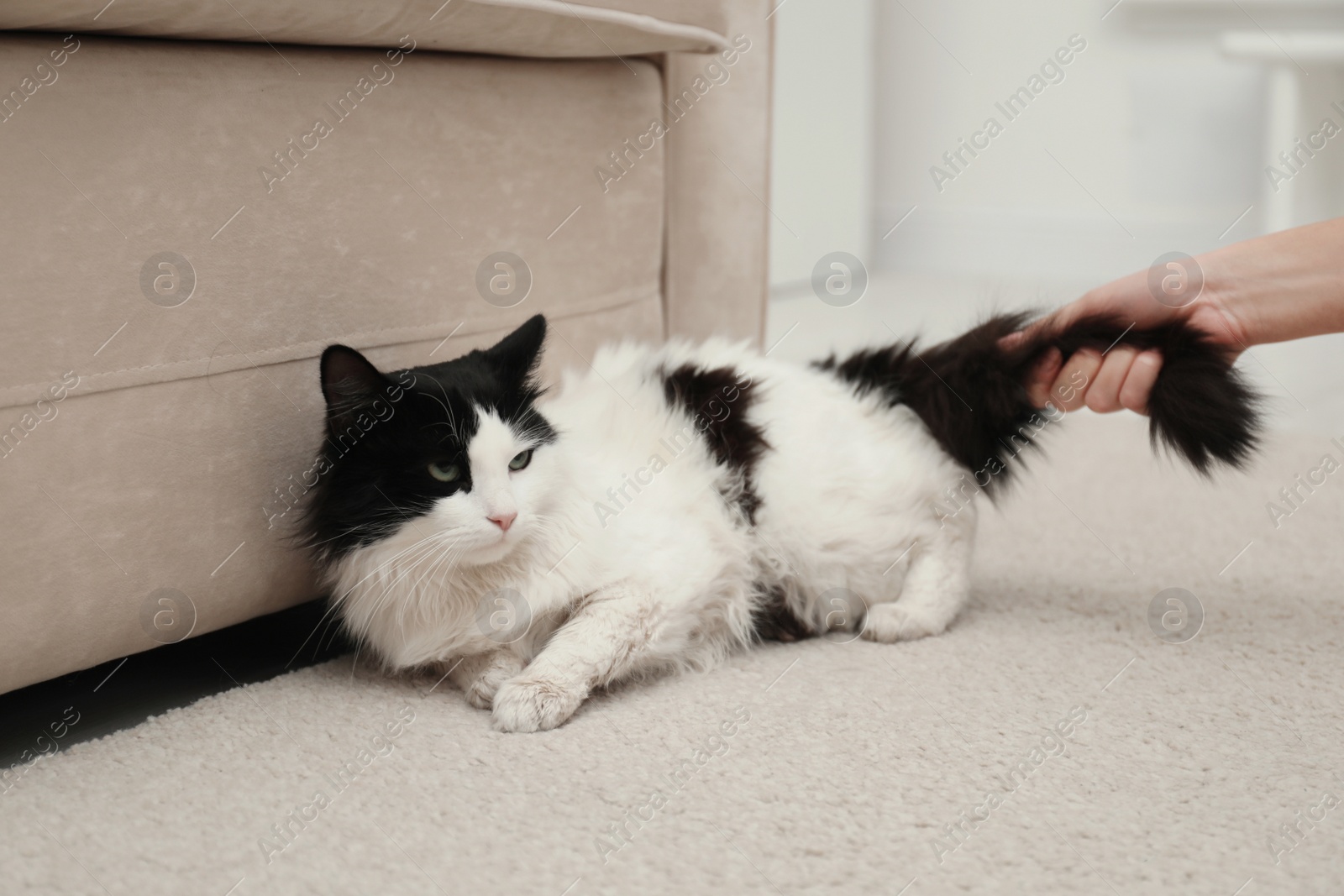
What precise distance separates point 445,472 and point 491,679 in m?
0.27

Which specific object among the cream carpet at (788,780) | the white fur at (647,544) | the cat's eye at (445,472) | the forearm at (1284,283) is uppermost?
the forearm at (1284,283)

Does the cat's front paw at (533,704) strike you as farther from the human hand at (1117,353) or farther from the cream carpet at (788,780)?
the human hand at (1117,353)

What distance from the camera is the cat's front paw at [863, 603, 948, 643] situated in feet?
4.91

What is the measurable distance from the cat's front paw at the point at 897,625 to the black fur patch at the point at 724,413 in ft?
0.70

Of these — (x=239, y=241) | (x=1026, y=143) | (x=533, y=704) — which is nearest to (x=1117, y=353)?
(x=533, y=704)

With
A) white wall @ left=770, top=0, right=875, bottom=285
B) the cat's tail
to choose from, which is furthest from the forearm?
white wall @ left=770, top=0, right=875, bottom=285

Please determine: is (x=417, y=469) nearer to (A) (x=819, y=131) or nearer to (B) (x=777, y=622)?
(B) (x=777, y=622)

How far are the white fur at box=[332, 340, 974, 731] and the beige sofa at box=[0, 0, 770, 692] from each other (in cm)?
18

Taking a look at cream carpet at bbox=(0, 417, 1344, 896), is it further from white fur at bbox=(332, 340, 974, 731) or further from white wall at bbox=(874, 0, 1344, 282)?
white wall at bbox=(874, 0, 1344, 282)

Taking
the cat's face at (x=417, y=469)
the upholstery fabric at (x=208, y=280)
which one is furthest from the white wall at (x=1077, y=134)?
the cat's face at (x=417, y=469)

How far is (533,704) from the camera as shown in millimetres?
1230

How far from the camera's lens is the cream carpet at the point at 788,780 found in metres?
0.97

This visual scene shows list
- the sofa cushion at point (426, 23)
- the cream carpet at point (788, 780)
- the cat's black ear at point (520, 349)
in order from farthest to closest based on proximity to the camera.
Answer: the cat's black ear at point (520, 349) < the sofa cushion at point (426, 23) < the cream carpet at point (788, 780)

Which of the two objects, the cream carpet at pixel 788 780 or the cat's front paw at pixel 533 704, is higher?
the cat's front paw at pixel 533 704
